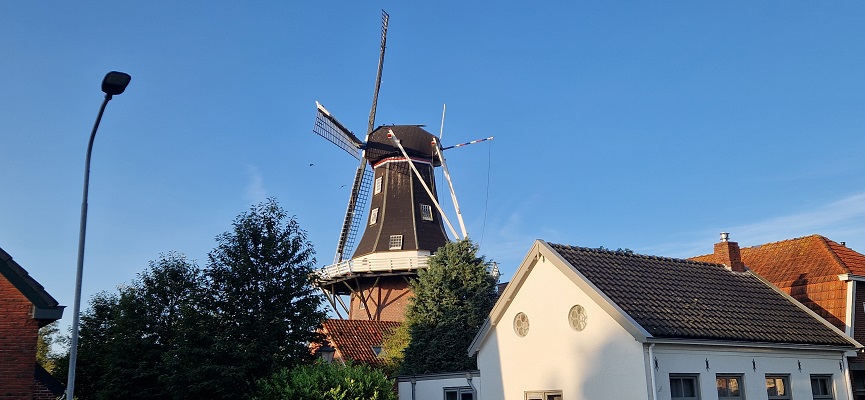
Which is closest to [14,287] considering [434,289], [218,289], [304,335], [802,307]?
[218,289]

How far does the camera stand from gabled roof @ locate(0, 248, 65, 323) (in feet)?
42.9

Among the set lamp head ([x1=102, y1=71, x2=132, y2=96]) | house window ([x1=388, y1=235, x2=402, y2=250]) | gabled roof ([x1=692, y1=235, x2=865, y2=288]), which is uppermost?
house window ([x1=388, y1=235, x2=402, y2=250])

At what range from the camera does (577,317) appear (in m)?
15.9

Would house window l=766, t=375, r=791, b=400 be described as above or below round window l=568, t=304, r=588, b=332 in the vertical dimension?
below

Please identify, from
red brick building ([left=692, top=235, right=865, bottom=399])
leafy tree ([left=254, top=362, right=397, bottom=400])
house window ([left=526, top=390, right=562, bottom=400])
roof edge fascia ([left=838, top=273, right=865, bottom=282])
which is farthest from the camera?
roof edge fascia ([left=838, top=273, right=865, bottom=282])

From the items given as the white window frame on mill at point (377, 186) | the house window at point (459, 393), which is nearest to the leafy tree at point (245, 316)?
the house window at point (459, 393)

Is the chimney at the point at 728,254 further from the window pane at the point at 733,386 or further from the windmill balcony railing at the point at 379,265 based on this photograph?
the windmill balcony railing at the point at 379,265

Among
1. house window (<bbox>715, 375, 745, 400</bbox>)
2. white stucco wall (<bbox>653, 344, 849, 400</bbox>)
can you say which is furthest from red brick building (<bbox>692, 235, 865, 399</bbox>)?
house window (<bbox>715, 375, 745, 400</bbox>)

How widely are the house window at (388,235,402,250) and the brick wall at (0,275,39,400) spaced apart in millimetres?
24731

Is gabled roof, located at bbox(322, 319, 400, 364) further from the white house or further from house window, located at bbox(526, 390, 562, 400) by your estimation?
house window, located at bbox(526, 390, 562, 400)

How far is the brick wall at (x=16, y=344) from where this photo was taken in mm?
12703

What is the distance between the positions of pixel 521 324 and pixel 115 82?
37.0 ft

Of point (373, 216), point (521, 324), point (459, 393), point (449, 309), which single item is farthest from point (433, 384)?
point (373, 216)

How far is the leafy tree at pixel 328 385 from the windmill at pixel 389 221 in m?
19.5
